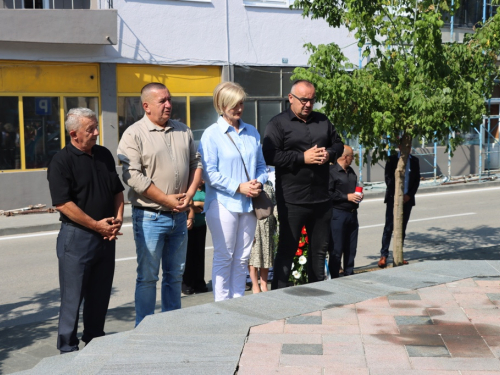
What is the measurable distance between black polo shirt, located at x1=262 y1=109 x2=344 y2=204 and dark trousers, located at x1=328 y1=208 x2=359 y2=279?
1941 mm

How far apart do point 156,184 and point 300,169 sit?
1249 millimetres

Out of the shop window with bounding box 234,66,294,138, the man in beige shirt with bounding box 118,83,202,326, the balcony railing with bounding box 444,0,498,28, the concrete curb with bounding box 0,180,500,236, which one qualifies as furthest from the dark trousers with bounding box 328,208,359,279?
the balcony railing with bounding box 444,0,498,28

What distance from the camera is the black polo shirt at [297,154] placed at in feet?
19.5

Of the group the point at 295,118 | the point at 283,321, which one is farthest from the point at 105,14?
the point at 283,321

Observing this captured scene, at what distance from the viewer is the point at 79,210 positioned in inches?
195

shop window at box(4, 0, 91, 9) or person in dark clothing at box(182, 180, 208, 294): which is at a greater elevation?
shop window at box(4, 0, 91, 9)

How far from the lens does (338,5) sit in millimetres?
8828

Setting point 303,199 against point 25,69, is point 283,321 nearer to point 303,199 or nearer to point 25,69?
point 303,199

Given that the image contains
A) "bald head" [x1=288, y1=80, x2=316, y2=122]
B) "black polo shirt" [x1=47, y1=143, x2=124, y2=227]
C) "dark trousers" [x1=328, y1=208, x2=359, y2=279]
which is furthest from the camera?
"dark trousers" [x1=328, y1=208, x2=359, y2=279]

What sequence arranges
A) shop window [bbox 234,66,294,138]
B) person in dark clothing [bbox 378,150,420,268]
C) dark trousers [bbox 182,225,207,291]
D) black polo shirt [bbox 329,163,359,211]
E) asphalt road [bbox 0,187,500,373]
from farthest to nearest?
shop window [bbox 234,66,294,138], person in dark clothing [bbox 378,150,420,268], black polo shirt [bbox 329,163,359,211], dark trousers [bbox 182,225,207,291], asphalt road [bbox 0,187,500,373]

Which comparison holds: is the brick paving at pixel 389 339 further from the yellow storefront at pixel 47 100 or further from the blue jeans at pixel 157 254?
the yellow storefront at pixel 47 100

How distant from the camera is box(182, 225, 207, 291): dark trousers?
768cm

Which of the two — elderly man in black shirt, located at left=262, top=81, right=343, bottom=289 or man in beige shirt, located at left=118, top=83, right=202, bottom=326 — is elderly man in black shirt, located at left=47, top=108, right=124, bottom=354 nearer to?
man in beige shirt, located at left=118, top=83, right=202, bottom=326

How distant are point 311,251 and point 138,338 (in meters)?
2.35
